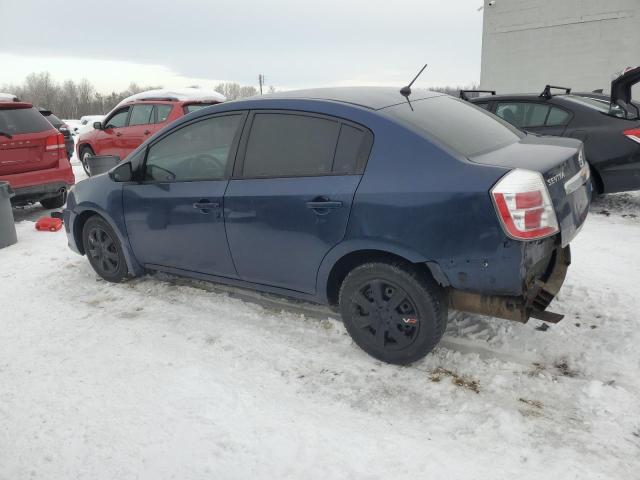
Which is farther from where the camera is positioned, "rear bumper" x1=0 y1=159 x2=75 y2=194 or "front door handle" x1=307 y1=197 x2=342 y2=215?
"rear bumper" x1=0 y1=159 x2=75 y2=194

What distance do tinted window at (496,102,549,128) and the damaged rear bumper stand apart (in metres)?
4.28

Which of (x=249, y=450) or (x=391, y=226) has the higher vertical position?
(x=391, y=226)

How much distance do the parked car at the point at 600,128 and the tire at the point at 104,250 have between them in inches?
212

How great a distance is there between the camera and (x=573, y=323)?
3.46 m

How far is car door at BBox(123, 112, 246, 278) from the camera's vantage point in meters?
3.62

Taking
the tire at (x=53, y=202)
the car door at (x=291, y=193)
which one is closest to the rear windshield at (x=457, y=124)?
the car door at (x=291, y=193)

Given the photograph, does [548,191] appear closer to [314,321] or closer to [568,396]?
[568,396]

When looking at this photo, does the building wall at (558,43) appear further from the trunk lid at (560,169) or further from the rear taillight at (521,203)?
the rear taillight at (521,203)

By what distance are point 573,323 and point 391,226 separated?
167cm

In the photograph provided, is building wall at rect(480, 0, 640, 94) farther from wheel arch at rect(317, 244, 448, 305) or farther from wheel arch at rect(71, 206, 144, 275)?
wheel arch at rect(71, 206, 144, 275)

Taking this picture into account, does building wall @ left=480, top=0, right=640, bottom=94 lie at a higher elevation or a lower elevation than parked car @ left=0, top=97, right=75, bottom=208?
higher

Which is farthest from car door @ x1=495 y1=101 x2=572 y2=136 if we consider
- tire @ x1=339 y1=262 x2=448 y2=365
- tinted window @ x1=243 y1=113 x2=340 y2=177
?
tire @ x1=339 y1=262 x2=448 y2=365

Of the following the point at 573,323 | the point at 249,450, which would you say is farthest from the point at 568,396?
the point at 249,450

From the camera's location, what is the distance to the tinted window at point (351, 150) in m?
2.96
